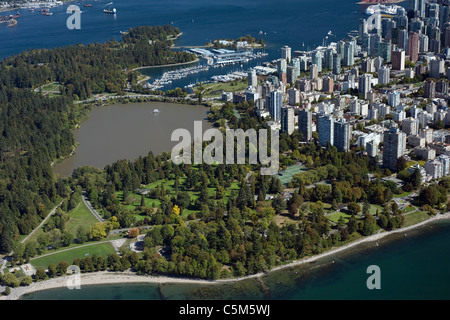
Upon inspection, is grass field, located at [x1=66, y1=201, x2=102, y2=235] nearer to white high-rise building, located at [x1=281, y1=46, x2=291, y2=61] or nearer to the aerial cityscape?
the aerial cityscape

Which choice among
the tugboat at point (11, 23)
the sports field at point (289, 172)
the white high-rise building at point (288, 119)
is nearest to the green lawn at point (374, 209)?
the sports field at point (289, 172)

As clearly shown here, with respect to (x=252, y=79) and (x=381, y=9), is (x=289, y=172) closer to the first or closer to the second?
(x=252, y=79)

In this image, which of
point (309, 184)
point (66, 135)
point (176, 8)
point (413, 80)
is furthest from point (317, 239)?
point (176, 8)

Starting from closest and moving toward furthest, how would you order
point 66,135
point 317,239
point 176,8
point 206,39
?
1. point 317,239
2. point 66,135
3. point 206,39
4. point 176,8

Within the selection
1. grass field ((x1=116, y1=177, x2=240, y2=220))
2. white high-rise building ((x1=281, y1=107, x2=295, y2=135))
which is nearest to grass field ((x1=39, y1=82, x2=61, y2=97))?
white high-rise building ((x1=281, y1=107, x2=295, y2=135))

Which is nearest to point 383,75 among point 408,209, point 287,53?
point 287,53

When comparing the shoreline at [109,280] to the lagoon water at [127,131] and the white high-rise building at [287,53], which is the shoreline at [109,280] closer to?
the lagoon water at [127,131]

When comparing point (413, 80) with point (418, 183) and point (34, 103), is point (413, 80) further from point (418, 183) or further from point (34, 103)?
point (34, 103)
